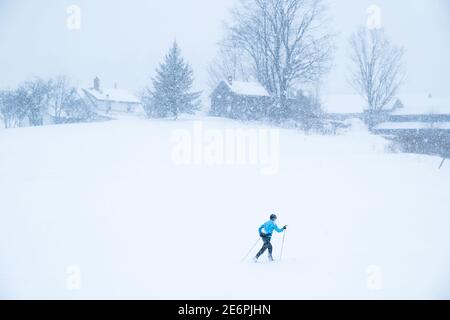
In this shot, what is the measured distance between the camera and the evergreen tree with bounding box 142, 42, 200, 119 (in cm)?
2875

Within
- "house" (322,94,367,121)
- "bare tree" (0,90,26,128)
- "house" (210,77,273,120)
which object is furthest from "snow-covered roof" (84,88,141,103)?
"house" (322,94,367,121)

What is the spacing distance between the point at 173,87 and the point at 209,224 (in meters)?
19.7

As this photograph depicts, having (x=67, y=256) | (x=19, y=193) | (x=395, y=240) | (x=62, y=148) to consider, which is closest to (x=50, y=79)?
(x=62, y=148)

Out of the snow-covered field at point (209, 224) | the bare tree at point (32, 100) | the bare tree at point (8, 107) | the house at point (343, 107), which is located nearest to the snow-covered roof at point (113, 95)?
the bare tree at point (32, 100)

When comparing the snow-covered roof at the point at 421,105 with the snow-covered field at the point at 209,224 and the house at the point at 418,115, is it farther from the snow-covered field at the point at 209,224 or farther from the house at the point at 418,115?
the snow-covered field at the point at 209,224

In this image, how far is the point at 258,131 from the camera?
2255 cm

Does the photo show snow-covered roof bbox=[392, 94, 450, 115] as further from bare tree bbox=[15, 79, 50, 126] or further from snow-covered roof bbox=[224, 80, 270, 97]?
bare tree bbox=[15, 79, 50, 126]

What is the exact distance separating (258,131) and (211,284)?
15406mm

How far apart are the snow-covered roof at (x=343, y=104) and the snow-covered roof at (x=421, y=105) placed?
22.5 feet

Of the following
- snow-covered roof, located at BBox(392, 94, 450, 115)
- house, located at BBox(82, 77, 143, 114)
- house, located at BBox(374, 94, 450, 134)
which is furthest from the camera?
house, located at BBox(82, 77, 143, 114)

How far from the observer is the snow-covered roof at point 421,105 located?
162 feet

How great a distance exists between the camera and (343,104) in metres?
65.6

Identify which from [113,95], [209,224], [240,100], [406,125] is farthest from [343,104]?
[209,224]

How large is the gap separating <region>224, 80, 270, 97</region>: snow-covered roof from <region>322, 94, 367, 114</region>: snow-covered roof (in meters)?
26.5
